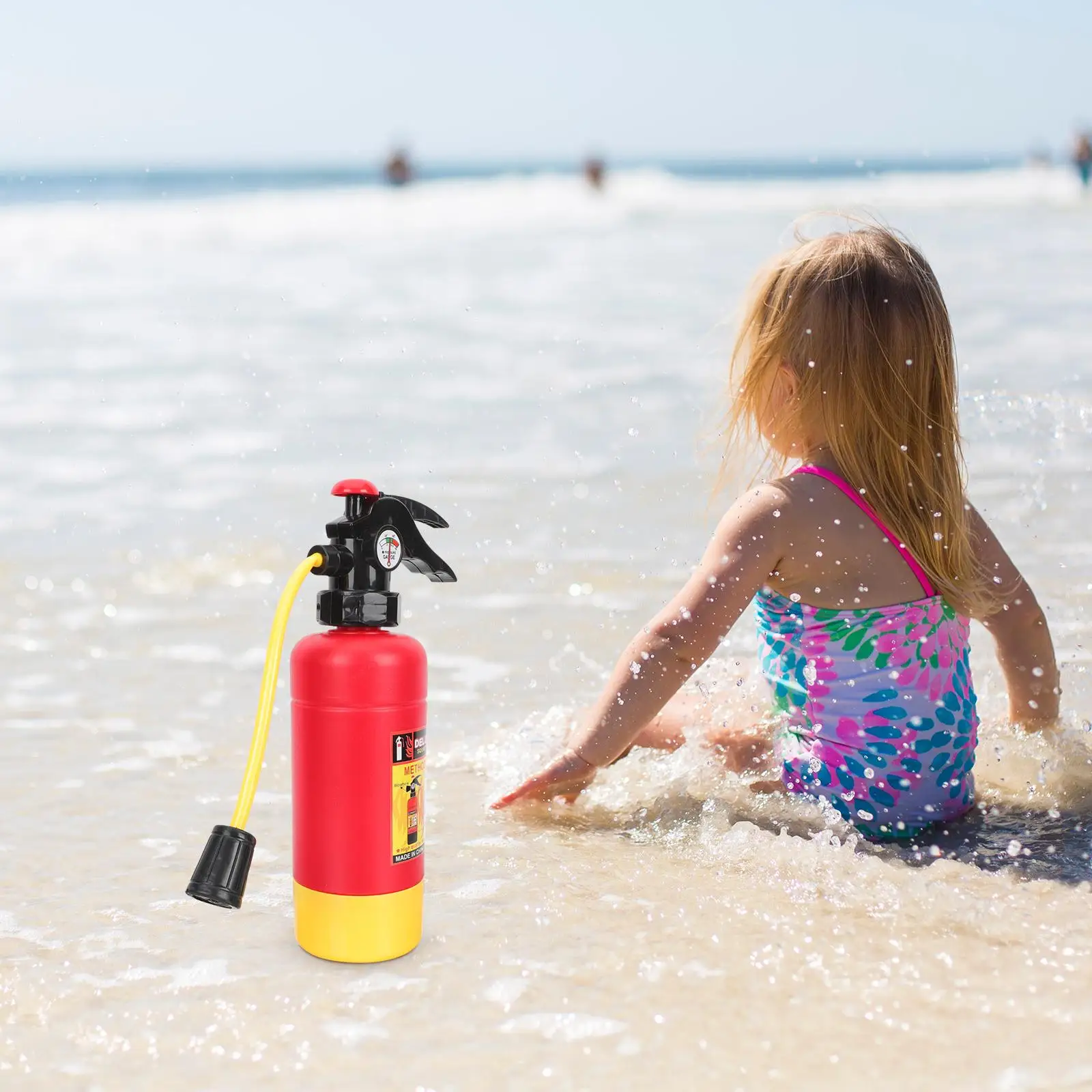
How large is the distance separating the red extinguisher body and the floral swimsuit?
0.84 meters

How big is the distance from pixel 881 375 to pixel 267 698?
4.05 ft

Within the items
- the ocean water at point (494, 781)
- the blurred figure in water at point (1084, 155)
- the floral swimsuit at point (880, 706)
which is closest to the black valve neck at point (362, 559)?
the ocean water at point (494, 781)

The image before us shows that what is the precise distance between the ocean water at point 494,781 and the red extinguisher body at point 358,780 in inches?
3.6

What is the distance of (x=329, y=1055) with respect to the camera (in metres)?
1.64

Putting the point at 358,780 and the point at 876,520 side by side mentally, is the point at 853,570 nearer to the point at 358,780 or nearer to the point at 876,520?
the point at 876,520

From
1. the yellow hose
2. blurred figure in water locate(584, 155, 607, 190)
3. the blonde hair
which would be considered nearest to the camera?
the yellow hose

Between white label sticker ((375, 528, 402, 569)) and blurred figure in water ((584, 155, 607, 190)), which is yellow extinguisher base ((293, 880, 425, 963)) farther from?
blurred figure in water ((584, 155, 607, 190))

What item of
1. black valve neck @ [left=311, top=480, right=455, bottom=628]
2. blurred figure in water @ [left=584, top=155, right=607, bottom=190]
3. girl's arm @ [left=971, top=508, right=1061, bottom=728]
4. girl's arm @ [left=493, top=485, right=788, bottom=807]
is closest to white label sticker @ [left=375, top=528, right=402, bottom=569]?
black valve neck @ [left=311, top=480, right=455, bottom=628]

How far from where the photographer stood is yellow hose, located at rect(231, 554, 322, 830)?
70.1 inches

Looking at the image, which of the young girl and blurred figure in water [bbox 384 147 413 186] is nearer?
the young girl

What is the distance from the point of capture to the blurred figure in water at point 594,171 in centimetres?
2788

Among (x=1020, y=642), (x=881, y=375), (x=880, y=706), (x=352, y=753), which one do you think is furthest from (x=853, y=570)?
(x=352, y=753)

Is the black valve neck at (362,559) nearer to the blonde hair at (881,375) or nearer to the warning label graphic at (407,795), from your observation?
the warning label graphic at (407,795)

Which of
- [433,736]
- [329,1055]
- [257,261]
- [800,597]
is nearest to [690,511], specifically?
[433,736]
